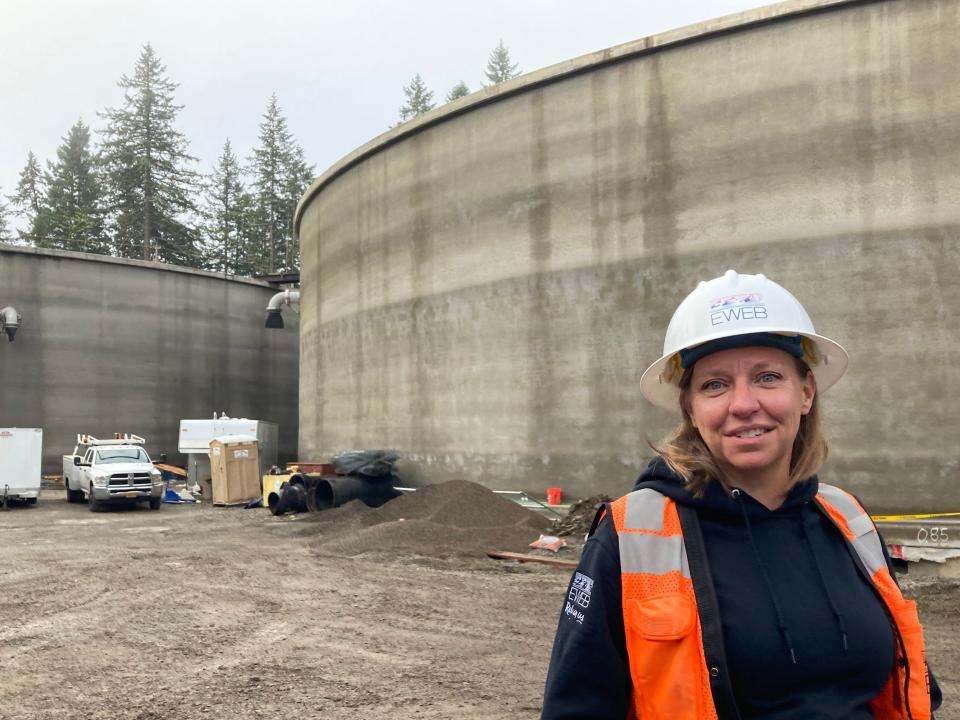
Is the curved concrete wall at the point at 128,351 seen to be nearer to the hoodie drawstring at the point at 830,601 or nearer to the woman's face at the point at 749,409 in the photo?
the woman's face at the point at 749,409

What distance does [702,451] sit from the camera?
2.19m

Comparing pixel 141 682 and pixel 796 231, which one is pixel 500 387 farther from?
pixel 141 682

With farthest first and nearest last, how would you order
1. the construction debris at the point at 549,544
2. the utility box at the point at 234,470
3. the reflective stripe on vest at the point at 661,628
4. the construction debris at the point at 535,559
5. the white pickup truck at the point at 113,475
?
the utility box at the point at 234,470
the white pickup truck at the point at 113,475
the construction debris at the point at 549,544
the construction debris at the point at 535,559
the reflective stripe on vest at the point at 661,628

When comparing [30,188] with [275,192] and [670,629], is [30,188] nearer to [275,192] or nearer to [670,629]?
[275,192]

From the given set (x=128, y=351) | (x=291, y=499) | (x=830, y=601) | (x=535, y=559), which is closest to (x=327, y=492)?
(x=291, y=499)

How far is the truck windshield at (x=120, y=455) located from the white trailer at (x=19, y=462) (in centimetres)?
160

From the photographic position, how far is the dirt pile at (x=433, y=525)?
14427mm

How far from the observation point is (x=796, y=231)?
14938 millimetres

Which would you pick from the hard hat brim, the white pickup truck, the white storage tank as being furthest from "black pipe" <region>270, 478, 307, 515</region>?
the hard hat brim

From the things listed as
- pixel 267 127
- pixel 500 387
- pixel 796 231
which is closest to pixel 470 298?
pixel 500 387

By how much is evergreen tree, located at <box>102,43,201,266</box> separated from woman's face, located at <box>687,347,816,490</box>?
188 ft

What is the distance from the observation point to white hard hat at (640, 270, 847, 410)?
2205 millimetres

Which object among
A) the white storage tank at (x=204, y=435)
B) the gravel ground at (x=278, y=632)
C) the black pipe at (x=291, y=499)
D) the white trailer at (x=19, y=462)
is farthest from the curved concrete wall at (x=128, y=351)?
the gravel ground at (x=278, y=632)

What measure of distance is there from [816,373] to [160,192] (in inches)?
2304
